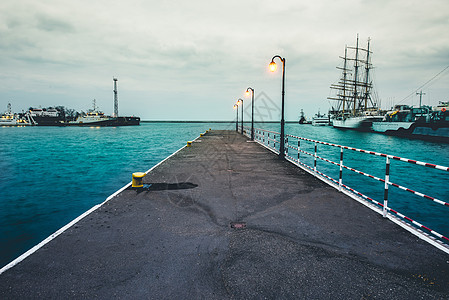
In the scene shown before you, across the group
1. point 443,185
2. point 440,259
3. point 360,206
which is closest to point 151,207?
point 360,206

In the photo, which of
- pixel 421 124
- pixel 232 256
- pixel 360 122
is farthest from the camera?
pixel 360 122

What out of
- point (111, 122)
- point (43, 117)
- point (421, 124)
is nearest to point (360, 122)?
point (421, 124)

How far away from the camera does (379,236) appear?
14.2ft

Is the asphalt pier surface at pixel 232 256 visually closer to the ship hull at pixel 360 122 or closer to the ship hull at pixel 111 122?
the ship hull at pixel 360 122

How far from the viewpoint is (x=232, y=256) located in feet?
12.0

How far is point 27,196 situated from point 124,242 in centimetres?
1114

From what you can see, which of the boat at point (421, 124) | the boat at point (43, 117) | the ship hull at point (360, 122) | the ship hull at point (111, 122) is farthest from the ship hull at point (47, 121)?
the boat at point (421, 124)

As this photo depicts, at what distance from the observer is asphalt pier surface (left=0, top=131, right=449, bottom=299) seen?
2.94 m

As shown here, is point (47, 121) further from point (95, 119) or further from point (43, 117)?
point (95, 119)

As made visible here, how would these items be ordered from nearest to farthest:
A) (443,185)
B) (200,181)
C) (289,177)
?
(200,181) < (289,177) < (443,185)

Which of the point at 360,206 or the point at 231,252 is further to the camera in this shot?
the point at 360,206

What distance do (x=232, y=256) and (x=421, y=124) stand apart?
253 ft

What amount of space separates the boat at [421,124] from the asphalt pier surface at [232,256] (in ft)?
217

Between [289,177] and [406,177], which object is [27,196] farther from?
[406,177]
